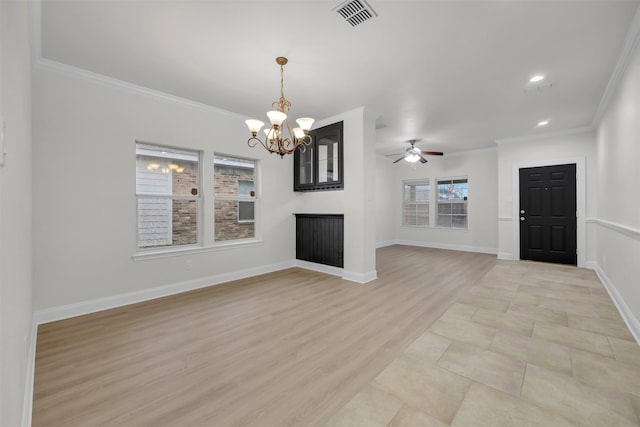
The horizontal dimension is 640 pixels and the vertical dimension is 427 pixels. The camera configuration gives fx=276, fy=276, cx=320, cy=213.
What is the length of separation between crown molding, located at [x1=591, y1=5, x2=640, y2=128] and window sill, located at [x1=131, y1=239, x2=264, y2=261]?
507 cm

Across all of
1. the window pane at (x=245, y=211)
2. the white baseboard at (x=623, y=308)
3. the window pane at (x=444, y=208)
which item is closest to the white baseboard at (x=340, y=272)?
the window pane at (x=245, y=211)

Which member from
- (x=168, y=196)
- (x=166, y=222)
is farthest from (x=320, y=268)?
(x=168, y=196)

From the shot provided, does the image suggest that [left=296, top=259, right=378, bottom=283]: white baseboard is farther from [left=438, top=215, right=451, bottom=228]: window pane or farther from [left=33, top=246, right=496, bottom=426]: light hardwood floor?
[left=438, top=215, right=451, bottom=228]: window pane

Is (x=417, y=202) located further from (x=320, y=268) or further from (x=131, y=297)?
(x=131, y=297)

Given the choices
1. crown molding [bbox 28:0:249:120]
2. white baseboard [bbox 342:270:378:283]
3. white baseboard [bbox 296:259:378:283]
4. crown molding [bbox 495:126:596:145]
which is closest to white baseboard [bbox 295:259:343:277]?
white baseboard [bbox 296:259:378:283]

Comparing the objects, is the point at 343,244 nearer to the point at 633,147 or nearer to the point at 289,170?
the point at 289,170

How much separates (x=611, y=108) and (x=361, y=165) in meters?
3.43

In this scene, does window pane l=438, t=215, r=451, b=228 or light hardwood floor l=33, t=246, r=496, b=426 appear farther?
window pane l=438, t=215, r=451, b=228

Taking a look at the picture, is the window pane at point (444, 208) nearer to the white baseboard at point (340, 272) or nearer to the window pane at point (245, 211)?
the white baseboard at point (340, 272)

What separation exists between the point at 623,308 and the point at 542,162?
12.3ft

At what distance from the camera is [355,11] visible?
2238 mm

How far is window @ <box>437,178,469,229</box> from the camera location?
7852 mm

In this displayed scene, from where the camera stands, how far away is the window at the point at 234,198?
4578mm

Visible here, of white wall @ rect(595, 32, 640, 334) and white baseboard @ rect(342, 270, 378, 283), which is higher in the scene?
white wall @ rect(595, 32, 640, 334)
